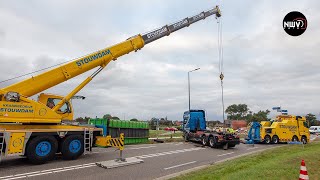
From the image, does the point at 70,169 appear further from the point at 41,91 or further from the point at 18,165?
the point at 41,91

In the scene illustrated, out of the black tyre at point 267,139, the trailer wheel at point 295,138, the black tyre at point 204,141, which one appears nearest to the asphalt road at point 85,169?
the black tyre at point 204,141

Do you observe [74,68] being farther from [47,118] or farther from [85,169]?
[85,169]

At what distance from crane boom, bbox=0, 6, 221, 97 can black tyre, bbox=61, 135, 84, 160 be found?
2.92m

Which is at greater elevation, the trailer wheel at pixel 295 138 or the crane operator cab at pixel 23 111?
the crane operator cab at pixel 23 111

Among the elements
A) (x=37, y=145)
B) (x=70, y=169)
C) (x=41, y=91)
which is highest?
(x=41, y=91)

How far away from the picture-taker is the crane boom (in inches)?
530

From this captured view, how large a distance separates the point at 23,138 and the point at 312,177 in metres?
11.8

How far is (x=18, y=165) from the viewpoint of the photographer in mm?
12422

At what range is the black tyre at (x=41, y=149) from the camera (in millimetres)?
12508

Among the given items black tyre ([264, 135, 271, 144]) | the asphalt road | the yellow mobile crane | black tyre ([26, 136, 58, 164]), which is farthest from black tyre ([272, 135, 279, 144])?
black tyre ([26, 136, 58, 164])

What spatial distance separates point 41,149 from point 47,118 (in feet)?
4.86

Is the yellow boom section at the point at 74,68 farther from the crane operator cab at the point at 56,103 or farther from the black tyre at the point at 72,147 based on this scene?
the black tyre at the point at 72,147

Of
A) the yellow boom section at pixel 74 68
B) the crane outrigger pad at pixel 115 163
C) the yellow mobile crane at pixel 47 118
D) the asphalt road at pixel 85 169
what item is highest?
the yellow boom section at pixel 74 68

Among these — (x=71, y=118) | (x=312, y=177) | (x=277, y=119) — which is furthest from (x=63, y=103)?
(x=277, y=119)
